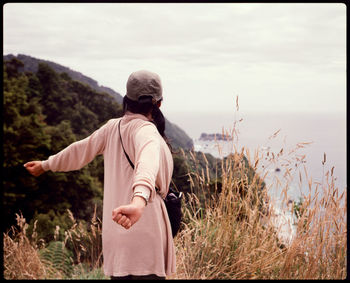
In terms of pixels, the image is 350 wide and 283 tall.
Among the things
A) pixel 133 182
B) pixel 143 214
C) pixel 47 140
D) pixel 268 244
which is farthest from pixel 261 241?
pixel 47 140

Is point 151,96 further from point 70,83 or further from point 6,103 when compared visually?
point 70,83

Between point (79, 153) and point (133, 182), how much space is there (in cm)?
43

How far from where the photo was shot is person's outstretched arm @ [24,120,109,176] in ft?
5.95

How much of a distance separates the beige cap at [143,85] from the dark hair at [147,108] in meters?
0.02

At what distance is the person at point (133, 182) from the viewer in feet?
5.24

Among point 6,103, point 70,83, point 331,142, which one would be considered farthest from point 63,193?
point 331,142

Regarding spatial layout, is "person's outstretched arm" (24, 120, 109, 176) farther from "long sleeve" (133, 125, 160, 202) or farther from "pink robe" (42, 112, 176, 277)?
"long sleeve" (133, 125, 160, 202)

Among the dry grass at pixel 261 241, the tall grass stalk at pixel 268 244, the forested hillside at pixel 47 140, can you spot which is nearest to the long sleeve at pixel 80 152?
the dry grass at pixel 261 241

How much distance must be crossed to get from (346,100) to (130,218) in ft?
5.38

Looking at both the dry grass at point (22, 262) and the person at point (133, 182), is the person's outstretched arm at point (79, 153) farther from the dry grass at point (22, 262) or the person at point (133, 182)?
the dry grass at point (22, 262)

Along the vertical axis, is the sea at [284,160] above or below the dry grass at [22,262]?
above

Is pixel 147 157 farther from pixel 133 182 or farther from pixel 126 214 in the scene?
pixel 126 214

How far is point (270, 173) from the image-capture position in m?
2.65

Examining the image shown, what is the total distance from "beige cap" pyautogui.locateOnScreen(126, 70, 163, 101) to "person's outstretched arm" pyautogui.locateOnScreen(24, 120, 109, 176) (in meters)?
0.19
